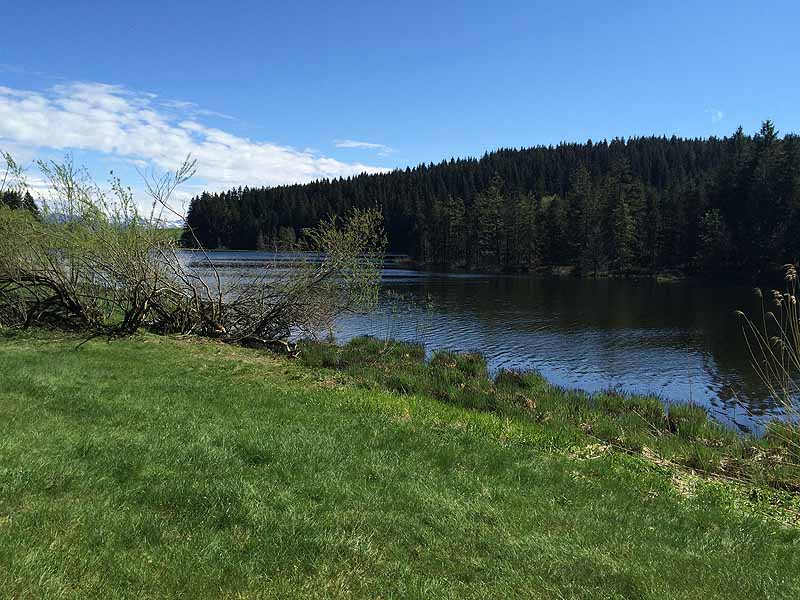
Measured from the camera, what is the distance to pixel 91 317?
16859 millimetres

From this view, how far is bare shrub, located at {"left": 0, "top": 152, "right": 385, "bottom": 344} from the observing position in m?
16.4

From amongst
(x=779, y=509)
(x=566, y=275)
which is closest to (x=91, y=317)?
(x=779, y=509)

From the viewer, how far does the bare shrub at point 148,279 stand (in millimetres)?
16406

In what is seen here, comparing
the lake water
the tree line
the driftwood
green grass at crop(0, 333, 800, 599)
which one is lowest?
the lake water

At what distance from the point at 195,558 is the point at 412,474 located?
2.75 metres

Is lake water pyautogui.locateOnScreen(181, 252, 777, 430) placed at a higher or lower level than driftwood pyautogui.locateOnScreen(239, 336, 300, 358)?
lower

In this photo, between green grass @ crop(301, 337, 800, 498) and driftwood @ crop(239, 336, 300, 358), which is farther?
driftwood @ crop(239, 336, 300, 358)

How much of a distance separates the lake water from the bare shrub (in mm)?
2799

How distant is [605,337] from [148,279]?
66.5 feet

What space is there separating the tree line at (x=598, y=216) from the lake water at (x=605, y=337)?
8.79 m

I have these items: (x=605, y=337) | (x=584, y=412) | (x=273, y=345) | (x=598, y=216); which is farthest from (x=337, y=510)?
(x=598, y=216)

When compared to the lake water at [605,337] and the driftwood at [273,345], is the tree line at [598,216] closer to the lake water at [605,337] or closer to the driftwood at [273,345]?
the driftwood at [273,345]

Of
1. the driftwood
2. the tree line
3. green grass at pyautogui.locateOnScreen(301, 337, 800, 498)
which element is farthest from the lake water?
the tree line

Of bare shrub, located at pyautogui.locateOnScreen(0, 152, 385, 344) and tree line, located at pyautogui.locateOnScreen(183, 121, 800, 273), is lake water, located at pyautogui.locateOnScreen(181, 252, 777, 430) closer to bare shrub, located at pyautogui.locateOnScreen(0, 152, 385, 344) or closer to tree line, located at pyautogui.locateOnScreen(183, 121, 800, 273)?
bare shrub, located at pyautogui.locateOnScreen(0, 152, 385, 344)
